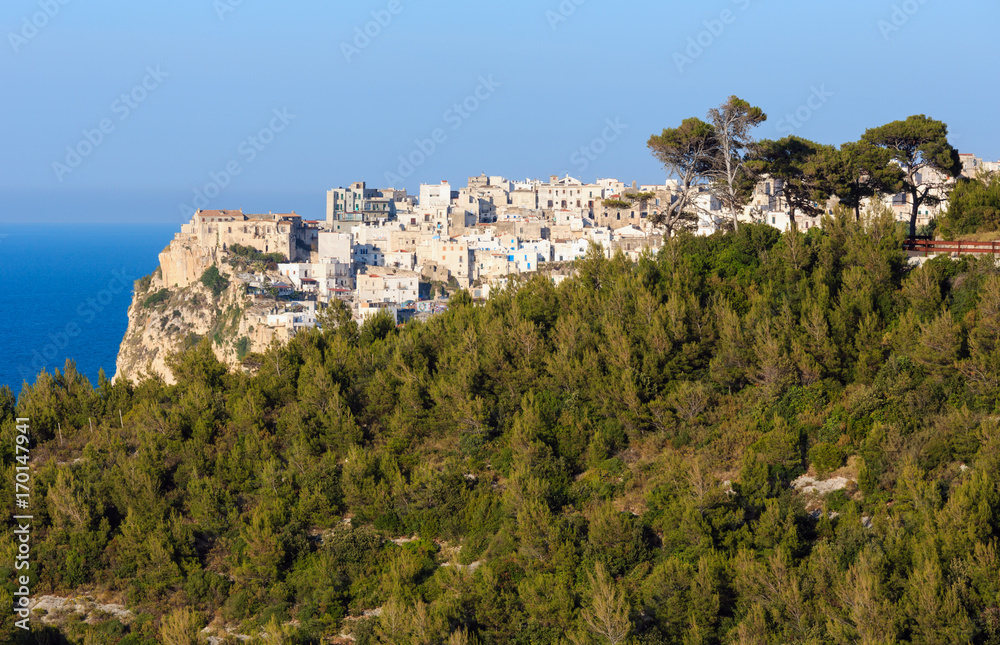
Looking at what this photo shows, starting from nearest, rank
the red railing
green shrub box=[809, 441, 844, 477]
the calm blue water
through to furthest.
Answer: green shrub box=[809, 441, 844, 477], the red railing, the calm blue water

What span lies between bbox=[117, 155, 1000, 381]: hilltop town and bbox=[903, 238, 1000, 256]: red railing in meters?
24.3

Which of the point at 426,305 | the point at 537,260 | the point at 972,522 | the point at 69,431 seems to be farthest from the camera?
the point at 537,260

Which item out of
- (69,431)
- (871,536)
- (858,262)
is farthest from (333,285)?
(871,536)

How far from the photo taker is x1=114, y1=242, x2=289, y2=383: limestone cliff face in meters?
51.3

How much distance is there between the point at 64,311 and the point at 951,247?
78961mm

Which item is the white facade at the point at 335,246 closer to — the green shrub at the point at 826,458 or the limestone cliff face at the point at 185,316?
the limestone cliff face at the point at 185,316

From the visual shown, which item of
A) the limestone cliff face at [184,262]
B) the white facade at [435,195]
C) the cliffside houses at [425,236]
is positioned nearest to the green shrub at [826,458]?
the cliffside houses at [425,236]

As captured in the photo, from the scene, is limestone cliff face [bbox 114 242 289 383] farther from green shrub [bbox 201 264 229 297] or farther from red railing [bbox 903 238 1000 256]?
red railing [bbox 903 238 1000 256]

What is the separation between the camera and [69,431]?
21.4m

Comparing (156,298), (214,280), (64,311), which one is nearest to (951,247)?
(214,280)

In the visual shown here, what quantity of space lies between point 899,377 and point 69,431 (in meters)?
15.8

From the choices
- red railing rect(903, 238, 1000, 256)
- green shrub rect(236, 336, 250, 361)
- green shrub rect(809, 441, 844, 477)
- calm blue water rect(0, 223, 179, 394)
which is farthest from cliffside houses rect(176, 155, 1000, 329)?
green shrub rect(809, 441, 844, 477)

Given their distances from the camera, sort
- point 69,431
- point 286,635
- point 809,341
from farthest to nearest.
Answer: point 69,431 → point 809,341 → point 286,635

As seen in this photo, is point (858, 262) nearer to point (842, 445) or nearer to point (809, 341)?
point (809, 341)
